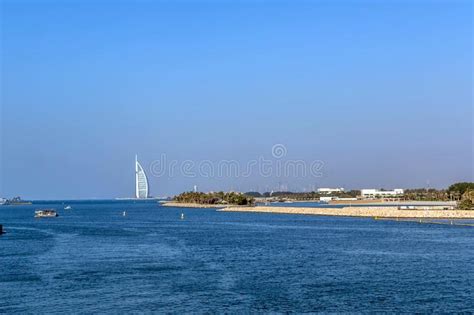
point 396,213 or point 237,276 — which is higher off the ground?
point 396,213

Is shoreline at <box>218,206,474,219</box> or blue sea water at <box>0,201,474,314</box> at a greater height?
shoreline at <box>218,206,474,219</box>

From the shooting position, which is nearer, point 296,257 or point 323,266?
point 323,266

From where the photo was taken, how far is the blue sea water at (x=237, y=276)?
32.7 metres

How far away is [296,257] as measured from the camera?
54.1 m

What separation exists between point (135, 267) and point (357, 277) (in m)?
15.8

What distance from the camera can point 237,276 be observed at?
139ft

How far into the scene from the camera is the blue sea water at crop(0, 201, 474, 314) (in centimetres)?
3272

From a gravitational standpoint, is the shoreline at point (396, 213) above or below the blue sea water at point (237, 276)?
above

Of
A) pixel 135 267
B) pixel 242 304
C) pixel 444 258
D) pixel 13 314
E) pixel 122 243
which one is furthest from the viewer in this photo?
pixel 122 243

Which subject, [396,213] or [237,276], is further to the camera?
[396,213]

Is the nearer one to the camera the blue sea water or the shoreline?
the blue sea water

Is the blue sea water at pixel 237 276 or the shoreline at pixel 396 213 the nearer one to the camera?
the blue sea water at pixel 237 276

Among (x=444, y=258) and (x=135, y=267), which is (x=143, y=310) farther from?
(x=444, y=258)

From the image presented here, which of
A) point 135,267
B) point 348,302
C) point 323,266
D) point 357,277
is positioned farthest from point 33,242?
point 348,302
